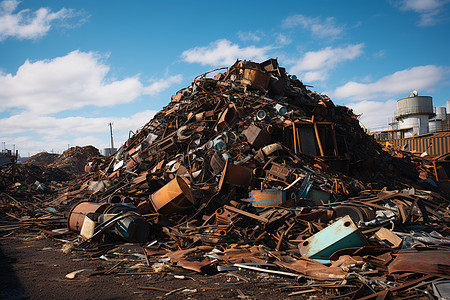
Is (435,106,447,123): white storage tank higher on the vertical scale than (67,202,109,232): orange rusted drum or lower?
higher

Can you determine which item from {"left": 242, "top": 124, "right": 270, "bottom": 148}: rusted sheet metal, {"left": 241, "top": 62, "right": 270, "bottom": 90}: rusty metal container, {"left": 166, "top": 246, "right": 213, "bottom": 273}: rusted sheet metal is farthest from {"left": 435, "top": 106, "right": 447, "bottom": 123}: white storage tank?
{"left": 166, "top": 246, "right": 213, "bottom": 273}: rusted sheet metal

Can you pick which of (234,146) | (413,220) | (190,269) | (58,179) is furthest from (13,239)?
(58,179)

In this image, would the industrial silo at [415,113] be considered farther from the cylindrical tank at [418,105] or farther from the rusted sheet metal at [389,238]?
the rusted sheet metal at [389,238]

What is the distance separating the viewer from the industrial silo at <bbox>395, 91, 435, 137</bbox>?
34.6 meters

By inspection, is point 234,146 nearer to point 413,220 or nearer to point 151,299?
point 413,220

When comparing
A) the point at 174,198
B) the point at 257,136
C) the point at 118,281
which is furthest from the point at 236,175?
A: the point at 118,281

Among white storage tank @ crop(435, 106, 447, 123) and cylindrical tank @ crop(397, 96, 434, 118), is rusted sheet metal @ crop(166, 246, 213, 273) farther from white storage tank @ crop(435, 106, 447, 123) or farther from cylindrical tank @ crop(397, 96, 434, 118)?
white storage tank @ crop(435, 106, 447, 123)

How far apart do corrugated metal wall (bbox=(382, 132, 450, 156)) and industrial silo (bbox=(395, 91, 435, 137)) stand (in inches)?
541

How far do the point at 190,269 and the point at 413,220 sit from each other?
5.09 metres

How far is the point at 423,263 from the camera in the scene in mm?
3973

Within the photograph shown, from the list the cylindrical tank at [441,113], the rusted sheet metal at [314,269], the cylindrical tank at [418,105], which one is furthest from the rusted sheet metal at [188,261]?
the cylindrical tank at [441,113]

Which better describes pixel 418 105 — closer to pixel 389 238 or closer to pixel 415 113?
pixel 415 113

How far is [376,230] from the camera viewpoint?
561 cm

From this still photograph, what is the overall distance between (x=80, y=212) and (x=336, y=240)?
5.92 metres
